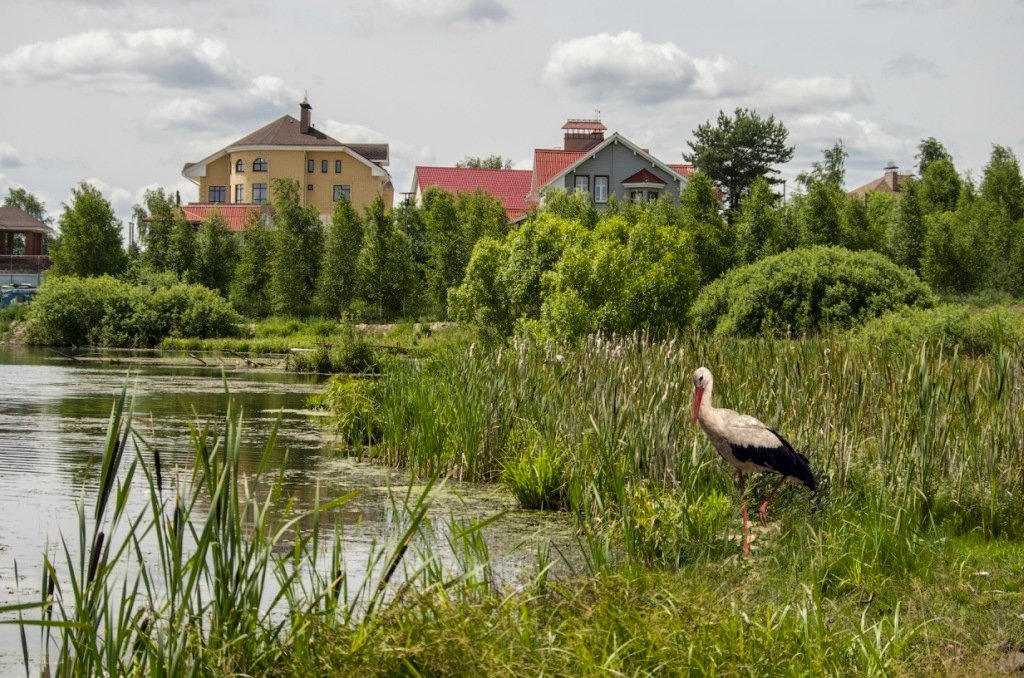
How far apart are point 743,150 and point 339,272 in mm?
25641

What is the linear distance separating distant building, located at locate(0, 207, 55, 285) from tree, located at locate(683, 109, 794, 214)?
126 feet

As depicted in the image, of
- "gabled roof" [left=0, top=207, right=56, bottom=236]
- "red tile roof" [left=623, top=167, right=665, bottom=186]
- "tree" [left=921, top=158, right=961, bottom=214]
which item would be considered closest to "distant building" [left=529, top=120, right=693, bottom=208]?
"red tile roof" [left=623, top=167, right=665, bottom=186]

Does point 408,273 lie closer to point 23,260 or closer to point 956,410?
point 23,260

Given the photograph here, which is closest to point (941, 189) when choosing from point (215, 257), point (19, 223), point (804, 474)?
point (215, 257)

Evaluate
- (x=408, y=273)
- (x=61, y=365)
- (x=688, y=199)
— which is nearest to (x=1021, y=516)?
(x=61, y=365)

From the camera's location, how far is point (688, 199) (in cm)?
4684

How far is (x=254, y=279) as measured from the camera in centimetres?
5575

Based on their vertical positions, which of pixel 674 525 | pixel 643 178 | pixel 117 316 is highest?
pixel 643 178

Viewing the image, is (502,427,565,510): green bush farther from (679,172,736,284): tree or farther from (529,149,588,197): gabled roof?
(529,149,588,197): gabled roof

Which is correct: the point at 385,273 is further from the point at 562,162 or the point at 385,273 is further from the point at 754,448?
the point at 754,448

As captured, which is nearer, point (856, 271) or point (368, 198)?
point (856, 271)

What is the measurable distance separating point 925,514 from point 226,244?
53527 mm

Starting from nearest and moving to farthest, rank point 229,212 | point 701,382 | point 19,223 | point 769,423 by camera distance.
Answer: point 701,382
point 769,423
point 229,212
point 19,223

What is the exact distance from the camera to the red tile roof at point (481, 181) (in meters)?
75.1
